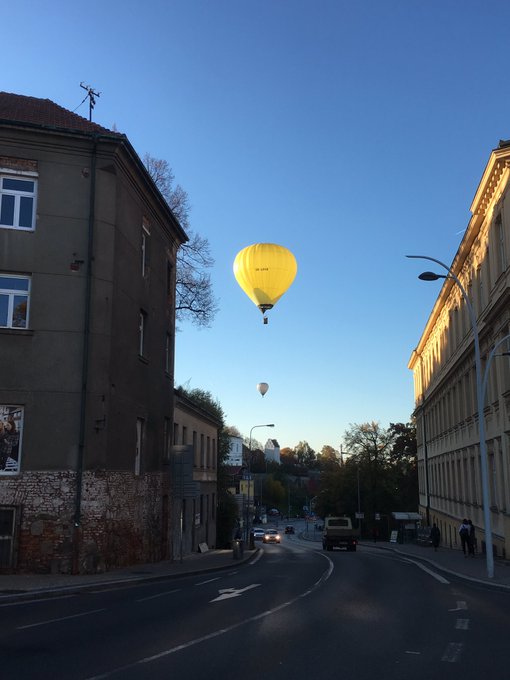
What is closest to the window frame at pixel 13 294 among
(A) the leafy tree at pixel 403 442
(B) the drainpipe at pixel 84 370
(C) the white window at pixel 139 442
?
(B) the drainpipe at pixel 84 370

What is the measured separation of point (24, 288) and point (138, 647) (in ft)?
49.4

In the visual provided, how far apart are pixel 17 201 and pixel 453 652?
18617 millimetres

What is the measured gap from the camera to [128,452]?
2397 centimetres

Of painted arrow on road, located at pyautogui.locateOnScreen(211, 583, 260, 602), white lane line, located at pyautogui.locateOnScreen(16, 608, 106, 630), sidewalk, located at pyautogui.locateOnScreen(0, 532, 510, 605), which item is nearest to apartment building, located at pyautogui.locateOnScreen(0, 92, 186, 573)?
sidewalk, located at pyautogui.locateOnScreen(0, 532, 510, 605)


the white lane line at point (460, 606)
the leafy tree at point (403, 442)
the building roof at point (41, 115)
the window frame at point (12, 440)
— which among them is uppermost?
the building roof at point (41, 115)

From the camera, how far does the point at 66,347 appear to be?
2158 cm

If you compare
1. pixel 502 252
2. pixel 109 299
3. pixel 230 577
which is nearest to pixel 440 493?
pixel 502 252

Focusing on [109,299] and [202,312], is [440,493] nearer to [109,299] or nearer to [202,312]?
[202,312]

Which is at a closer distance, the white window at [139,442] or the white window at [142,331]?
the white window at [139,442]

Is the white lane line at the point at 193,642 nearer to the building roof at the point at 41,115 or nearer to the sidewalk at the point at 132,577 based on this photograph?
the sidewalk at the point at 132,577

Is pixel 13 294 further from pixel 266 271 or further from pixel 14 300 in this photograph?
pixel 266 271

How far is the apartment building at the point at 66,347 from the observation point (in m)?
20.4

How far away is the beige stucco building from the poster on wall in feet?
49.6

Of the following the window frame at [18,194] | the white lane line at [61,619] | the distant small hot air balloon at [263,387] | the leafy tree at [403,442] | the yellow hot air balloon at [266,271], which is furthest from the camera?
the leafy tree at [403,442]
